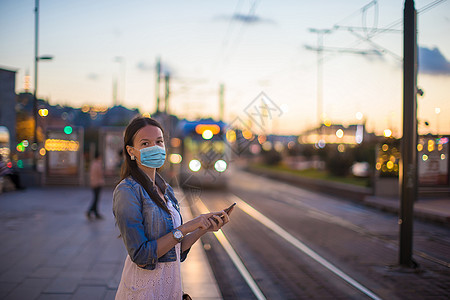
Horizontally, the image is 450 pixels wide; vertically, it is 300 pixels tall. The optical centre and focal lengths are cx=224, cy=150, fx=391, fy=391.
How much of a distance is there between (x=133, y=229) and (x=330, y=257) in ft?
20.7

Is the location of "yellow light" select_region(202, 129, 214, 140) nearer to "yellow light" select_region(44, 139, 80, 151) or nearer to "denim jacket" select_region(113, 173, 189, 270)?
"yellow light" select_region(44, 139, 80, 151)

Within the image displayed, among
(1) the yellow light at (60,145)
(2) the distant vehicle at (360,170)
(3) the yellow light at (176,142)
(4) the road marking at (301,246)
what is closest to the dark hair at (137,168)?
(4) the road marking at (301,246)

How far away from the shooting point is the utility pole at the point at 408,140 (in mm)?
6832

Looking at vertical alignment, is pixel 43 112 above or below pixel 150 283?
above

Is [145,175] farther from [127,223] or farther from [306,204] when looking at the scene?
[306,204]

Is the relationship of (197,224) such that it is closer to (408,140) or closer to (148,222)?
(148,222)

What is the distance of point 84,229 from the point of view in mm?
9617

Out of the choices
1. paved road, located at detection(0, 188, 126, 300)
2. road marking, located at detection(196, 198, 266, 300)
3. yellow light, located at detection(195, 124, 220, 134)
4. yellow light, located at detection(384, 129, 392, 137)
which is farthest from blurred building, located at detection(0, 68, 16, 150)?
yellow light, located at detection(384, 129, 392, 137)

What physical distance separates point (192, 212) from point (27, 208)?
5.49 m

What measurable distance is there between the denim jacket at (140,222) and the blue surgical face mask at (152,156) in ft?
0.45

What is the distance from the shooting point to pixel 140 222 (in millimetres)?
2111

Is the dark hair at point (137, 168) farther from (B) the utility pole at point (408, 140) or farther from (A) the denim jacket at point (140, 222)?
(B) the utility pole at point (408, 140)

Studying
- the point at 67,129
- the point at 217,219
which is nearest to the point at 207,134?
the point at 67,129

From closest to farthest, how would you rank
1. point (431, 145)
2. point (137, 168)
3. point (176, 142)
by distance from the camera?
point (137, 168) < point (431, 145) < point (176, 142)
